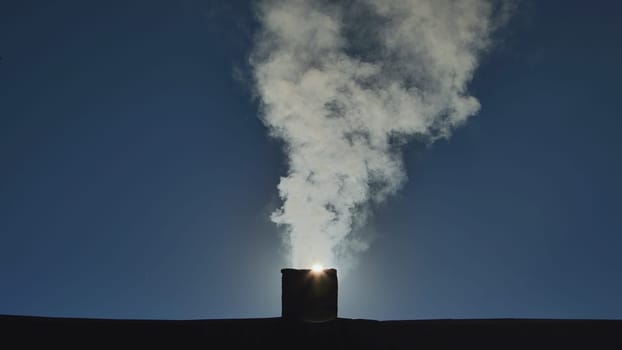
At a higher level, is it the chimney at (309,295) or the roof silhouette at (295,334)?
the chimney at (309,295)

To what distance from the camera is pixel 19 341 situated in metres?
5.52

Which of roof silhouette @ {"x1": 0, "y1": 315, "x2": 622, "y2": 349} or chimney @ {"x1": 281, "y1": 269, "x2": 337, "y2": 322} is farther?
chimney @ {"x1": 281, "y1": 269, "x2": 337, "y2": 322}

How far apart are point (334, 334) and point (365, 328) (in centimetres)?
44

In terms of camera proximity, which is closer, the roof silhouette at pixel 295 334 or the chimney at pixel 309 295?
the roof silhouette at pixel 295 334

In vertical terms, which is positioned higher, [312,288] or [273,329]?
[312,288]

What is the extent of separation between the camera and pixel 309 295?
5.89 meters

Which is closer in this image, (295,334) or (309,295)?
(295,334)

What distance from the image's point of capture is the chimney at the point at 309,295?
5836 mm

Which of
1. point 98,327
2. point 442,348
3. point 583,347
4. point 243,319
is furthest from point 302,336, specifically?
point 583,347

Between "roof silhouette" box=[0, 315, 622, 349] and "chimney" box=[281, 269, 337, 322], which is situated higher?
"chimney" box=[281, 269, 337, 322]

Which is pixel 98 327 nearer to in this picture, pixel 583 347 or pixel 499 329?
pixel 499 329

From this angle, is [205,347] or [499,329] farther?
[499,329]

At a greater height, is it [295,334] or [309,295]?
[309,295]

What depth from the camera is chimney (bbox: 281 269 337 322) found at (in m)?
5.84
